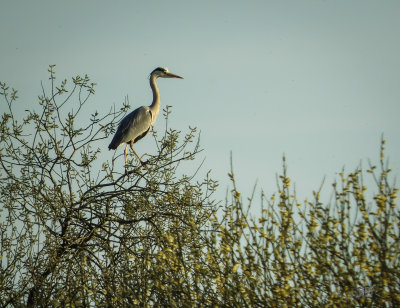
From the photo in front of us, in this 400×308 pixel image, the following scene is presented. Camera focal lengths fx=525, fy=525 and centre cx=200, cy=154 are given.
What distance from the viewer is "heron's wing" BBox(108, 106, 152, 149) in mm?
11641

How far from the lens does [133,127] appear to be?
11.9 meters

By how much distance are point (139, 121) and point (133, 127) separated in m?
0.55

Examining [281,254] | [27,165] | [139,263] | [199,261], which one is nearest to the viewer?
[281,254]

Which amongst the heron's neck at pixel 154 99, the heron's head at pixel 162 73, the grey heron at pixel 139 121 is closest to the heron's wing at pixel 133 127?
the grey heron at pixel 139 121

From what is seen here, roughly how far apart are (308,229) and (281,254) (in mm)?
294

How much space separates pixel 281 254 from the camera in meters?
3.93

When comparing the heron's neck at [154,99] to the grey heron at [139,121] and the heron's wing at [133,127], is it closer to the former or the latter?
the grey heron at [139,121]

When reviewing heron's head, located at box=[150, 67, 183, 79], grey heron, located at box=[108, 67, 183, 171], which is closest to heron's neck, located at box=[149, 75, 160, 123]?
grey heron, located at box=[108, 67, 183, 171]

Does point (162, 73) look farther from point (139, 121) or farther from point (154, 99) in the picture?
point (139, 121)

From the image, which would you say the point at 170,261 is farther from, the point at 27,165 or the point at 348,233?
the point at 27,165

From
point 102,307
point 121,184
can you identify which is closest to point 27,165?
point 121,184

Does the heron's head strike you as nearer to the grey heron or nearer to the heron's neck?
the grey heron

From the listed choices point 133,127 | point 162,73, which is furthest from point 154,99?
point 133,127

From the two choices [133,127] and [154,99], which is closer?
[133,127]
